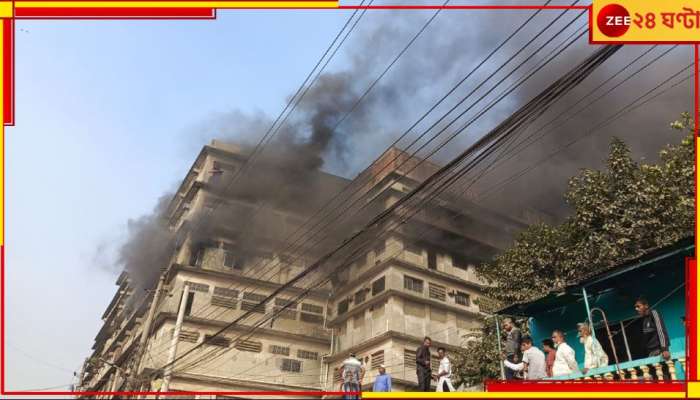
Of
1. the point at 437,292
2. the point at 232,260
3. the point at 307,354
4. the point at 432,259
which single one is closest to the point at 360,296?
the point at 437,292

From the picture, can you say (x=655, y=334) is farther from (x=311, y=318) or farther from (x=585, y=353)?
(x=311, y=318)

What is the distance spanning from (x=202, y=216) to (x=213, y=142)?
278 inches

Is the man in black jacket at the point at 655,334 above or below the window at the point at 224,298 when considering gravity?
below

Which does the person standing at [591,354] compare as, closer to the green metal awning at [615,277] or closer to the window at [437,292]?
the green metal awning at [615,277]

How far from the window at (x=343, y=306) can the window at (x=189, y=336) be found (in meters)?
10.8

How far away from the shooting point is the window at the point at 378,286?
3666 cm

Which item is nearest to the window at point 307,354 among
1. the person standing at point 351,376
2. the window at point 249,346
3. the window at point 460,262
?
the window at point 249,346

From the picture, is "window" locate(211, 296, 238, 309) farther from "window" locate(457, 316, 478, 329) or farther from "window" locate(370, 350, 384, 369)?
"window" locate(457, 316, 478, 329)

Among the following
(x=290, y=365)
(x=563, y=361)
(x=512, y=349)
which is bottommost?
(x=563, y=361)

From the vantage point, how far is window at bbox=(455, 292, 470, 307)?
39.2m

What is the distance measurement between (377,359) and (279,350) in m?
8.57

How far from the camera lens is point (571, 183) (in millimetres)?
20047

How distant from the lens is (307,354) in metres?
39.5

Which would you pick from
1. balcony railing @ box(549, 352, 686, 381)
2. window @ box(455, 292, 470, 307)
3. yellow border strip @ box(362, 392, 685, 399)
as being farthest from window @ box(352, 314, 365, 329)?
yellow border strip @ box(362, 392, 685, 399)
